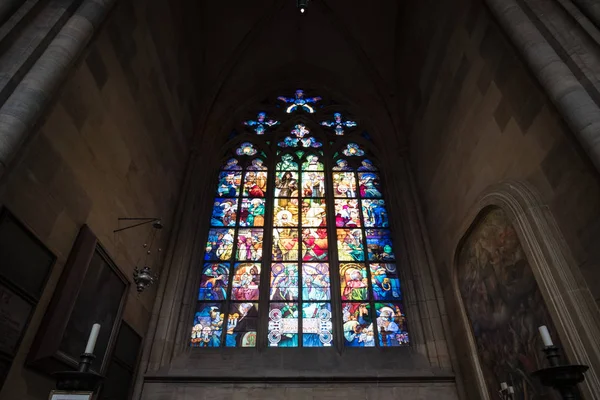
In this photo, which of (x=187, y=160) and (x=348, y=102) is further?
(x=348, y=102)

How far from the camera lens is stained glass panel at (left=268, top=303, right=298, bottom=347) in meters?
7.61

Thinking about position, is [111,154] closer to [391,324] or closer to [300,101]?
[391,324]

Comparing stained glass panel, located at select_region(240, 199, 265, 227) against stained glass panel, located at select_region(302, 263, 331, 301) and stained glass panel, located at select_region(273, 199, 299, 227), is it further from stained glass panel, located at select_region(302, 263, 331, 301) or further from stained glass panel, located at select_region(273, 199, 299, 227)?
stained glass panel, located at select_region(302, 263, 331, 301)

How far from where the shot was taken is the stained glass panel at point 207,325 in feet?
25.1

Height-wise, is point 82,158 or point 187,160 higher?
point 187,160

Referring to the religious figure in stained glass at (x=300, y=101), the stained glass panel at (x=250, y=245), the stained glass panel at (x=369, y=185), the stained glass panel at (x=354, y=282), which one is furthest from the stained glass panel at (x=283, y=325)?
the religious figure in stained glass at (x=300, y=101)

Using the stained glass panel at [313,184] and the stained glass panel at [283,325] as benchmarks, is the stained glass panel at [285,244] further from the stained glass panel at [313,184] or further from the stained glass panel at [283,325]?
the stained glass panel at [313,184]

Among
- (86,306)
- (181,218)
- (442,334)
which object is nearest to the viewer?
(86,306)

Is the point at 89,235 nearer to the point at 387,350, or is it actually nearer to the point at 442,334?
the point at 387,350

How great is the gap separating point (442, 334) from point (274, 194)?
14.9ft

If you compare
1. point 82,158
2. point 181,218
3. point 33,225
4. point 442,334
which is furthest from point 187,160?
point 442,334

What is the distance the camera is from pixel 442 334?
24.3 feet

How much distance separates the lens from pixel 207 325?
7824 millimetres

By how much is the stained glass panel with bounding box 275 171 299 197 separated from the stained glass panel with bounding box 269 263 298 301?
1.91m
